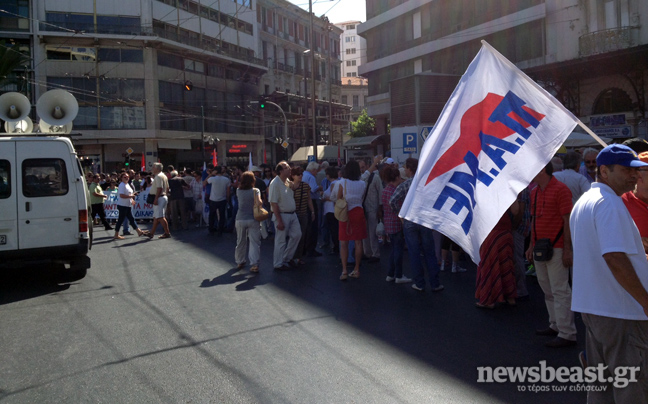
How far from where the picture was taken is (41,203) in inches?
311

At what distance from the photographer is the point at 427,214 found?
3932mm

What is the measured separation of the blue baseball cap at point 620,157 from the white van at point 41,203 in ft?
23.9

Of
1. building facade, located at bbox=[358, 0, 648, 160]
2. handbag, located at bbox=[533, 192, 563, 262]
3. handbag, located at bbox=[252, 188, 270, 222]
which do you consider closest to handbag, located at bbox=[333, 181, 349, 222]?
handbag, located at bbox=[252, 188, 270, 222]

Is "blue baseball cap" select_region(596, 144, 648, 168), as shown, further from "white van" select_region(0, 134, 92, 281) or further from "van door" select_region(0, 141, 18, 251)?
"van door" select_region(0, 141, 18, 251)

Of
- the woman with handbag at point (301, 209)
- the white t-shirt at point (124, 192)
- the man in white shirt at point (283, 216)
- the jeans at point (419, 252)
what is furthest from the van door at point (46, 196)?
the white t-shirt at point (124, 192)

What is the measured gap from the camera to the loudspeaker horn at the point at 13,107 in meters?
10.2

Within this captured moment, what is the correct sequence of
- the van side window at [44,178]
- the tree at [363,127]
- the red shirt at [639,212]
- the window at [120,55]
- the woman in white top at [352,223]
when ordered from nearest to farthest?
the red shirt at [639,212] < the van side window at [44,178] < the woman in white top at [352,223] < the window at [120,55] < the tree at [363,127]

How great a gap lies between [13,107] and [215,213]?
5435 millimetres

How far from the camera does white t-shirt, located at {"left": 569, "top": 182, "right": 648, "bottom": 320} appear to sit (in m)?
2.76

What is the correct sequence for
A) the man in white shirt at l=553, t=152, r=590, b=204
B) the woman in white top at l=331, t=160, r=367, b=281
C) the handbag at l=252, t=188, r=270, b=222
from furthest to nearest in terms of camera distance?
1. the handbag at l=252, t=188, r=270, b=222
2. the woman in white top at l=331, t=160, r=367, b=281
3. the man in white shirt at l=553, t=152, r=590, b=204

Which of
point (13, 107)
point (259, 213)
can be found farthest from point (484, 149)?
point (13, 107)

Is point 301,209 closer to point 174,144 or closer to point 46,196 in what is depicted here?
point 46,196

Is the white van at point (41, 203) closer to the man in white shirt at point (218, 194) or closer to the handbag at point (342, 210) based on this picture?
the handbag at point (342, 210)

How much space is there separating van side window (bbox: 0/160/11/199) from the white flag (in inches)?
251
